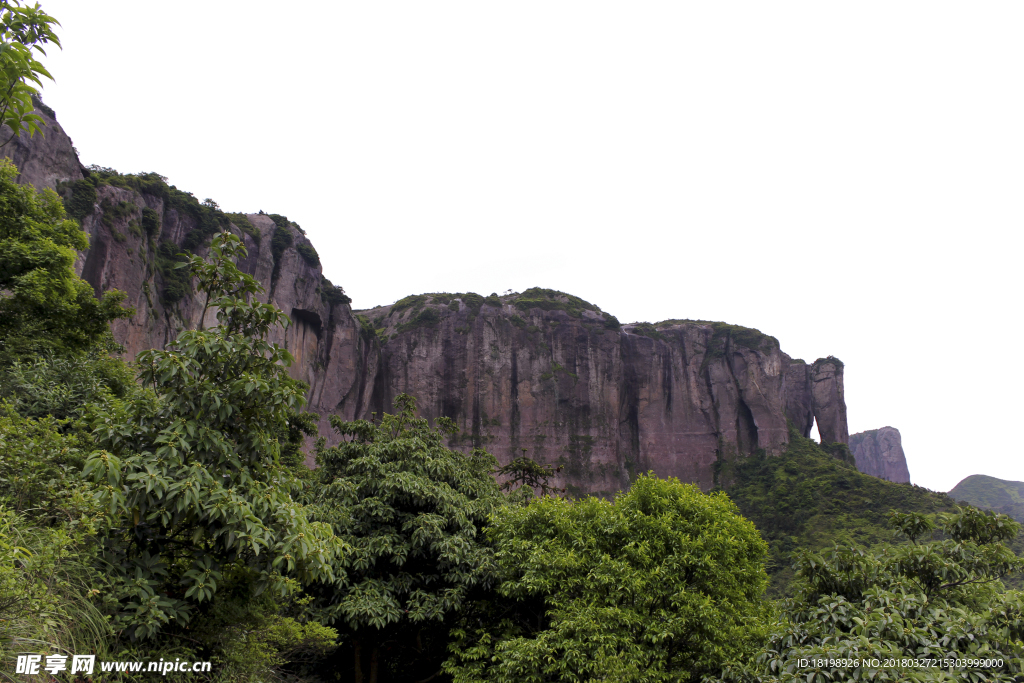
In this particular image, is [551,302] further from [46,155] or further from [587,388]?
[46,155]

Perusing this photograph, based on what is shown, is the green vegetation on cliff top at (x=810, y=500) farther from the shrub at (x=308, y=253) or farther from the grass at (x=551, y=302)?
the shrub at (x=308, y=253)

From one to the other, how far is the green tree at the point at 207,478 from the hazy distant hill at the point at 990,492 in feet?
427

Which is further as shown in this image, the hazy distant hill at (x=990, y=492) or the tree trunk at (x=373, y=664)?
the hazy distant hill at (x=990, y=492)

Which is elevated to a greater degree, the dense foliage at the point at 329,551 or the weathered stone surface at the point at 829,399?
the weathered stone surface at the point at 829,399

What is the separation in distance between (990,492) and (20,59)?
149m

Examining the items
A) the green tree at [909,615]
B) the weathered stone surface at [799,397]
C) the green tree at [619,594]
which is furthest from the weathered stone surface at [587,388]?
the green tree at [909,615]

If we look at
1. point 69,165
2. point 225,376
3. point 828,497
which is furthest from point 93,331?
point 828,497

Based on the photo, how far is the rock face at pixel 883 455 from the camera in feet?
371

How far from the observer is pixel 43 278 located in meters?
10.2

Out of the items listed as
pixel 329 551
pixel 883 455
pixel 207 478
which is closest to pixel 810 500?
pixel 329 551

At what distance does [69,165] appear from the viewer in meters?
28.8

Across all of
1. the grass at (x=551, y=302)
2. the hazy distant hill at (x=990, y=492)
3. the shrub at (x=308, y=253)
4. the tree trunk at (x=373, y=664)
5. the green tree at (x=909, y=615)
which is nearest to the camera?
the green tree at (x=909, y=615)

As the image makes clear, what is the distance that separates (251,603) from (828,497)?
52879 mm

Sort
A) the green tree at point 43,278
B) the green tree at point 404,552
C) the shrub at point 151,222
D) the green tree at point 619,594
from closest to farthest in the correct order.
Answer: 1. the green tree at point 619,594
2. the green tree at point 43,278
3. the green tree at point 404,552
4. the shrub at point 151,222
